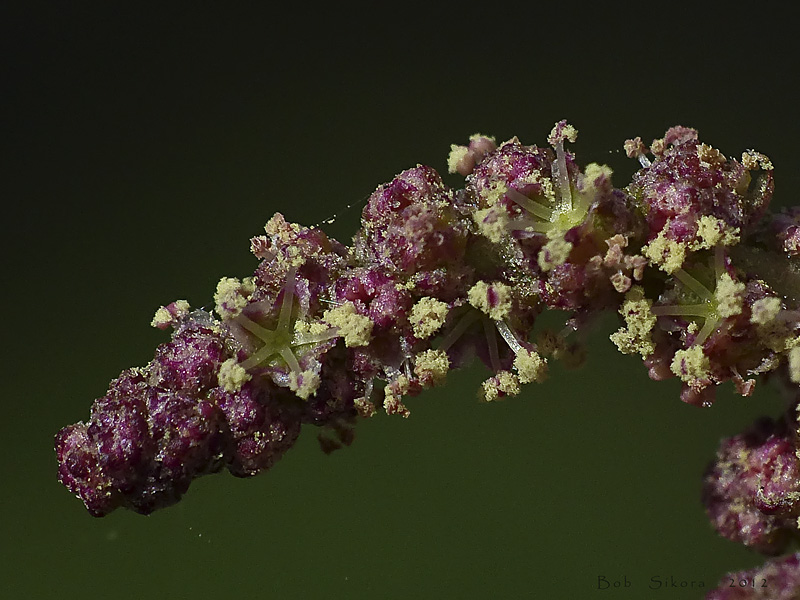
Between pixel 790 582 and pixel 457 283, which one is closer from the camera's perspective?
pixel 457 283

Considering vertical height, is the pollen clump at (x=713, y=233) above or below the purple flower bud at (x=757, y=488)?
above

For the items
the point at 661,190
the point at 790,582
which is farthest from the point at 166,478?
the point at 790,582

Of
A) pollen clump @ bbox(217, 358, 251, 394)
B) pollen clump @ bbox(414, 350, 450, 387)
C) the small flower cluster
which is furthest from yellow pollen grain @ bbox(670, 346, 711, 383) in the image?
pollen clump @ bbox(217, 358, 251, 394)

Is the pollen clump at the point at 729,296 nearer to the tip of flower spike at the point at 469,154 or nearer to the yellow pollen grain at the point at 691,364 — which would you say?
the yellow pollen grain at the point at 691,364

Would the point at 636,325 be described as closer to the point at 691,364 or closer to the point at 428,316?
the point at 691,364

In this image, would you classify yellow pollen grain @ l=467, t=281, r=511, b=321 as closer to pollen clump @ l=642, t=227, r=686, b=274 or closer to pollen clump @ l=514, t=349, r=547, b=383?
pollen clump @ l=514, t=349, r=547, b=383

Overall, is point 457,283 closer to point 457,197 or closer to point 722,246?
point 457,197

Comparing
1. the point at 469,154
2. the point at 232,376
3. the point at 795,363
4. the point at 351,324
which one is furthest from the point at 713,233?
the point at 232,376

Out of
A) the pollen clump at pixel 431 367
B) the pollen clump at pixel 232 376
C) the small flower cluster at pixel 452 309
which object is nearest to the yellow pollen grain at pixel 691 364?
the small flower cluster at pixel 452 309

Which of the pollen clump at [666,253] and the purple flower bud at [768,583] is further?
the purple flower bud at [768,583]
